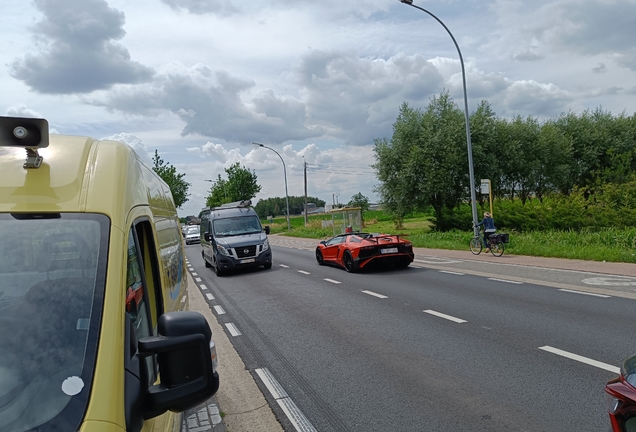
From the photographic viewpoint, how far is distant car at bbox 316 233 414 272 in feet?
52.6

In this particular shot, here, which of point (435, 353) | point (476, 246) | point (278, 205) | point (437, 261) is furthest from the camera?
point (278, 205)

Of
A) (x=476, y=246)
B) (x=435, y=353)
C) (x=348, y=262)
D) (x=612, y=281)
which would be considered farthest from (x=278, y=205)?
(x=435, y=353)

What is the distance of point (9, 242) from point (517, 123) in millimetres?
46792

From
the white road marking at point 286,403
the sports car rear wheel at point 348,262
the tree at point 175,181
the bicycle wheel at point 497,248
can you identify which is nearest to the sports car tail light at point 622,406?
the white road marking at point 286,403

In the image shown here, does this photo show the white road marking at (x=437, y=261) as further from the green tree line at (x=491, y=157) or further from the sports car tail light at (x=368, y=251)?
the green tree line at (x=491, y=157)

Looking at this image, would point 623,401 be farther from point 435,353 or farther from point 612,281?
point 612,281

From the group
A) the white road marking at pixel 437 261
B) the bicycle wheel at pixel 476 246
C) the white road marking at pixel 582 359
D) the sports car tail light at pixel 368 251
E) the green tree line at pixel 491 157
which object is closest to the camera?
the white road marking at pixel 582 359

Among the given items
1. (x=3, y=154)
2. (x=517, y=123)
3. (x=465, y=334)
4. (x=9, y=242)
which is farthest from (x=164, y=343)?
(x=517, y=123)

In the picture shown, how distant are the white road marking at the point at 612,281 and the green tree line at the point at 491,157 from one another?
19823 mm

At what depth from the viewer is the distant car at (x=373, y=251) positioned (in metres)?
16.0

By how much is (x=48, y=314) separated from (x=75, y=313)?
106 mm

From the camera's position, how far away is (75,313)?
6.49ft

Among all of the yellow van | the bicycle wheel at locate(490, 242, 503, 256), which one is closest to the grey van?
the bicycle wheel at locate(490, 242, 503, 256)

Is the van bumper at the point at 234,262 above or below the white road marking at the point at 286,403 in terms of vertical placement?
above
